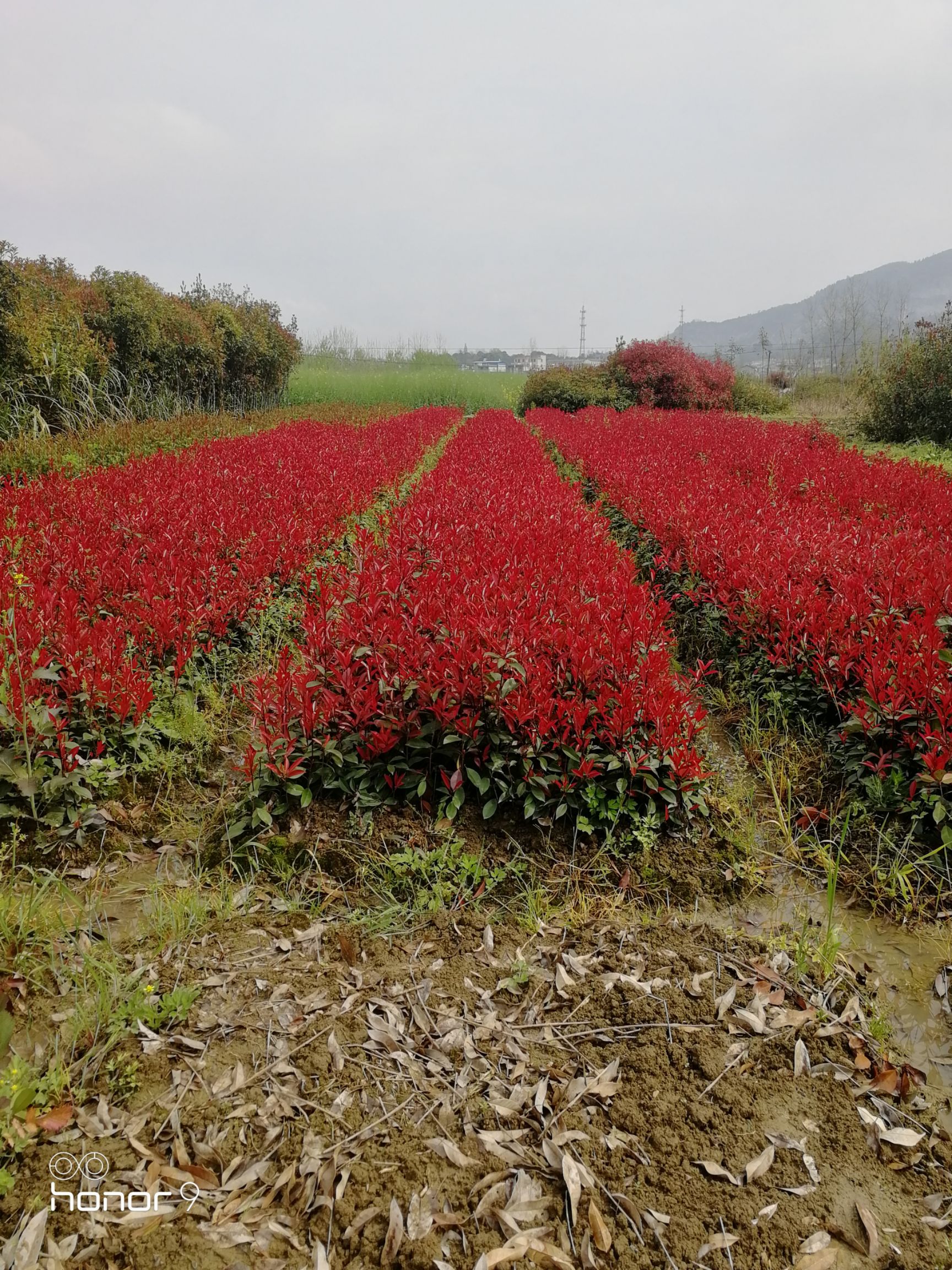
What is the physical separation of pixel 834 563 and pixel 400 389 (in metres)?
27.0

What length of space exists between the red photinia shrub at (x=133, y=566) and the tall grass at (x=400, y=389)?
18809 millimetres

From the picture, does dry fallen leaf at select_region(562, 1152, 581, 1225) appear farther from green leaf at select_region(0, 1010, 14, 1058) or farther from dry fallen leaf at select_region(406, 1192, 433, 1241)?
green leaf at select_region(0, 1010, 14, 1058)

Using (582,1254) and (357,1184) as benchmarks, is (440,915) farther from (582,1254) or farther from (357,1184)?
(582,1254)

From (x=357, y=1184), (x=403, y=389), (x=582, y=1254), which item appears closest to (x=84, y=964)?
(x=357, y=1184)

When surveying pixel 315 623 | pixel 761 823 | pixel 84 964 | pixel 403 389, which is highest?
pixel 403 389

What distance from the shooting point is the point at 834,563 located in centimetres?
466

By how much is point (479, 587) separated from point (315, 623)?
3.05 feet

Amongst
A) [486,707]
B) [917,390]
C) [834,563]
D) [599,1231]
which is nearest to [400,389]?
[917,390]

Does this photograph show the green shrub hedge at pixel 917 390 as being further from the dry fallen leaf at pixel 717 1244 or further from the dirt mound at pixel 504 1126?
the dry fallen leaf at pixel 717 1244

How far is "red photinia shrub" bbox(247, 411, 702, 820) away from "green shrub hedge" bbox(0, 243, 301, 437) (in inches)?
339

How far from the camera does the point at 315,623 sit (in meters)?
3.55

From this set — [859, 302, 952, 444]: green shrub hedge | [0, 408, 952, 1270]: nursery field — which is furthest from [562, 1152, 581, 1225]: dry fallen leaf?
[859, 302, 952, 444]: green shrub hedge

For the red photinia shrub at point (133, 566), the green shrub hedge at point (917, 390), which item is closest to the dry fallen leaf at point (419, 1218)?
the red photinia shrub at point (133, 566)

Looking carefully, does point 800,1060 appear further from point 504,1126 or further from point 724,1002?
point 504,1126
